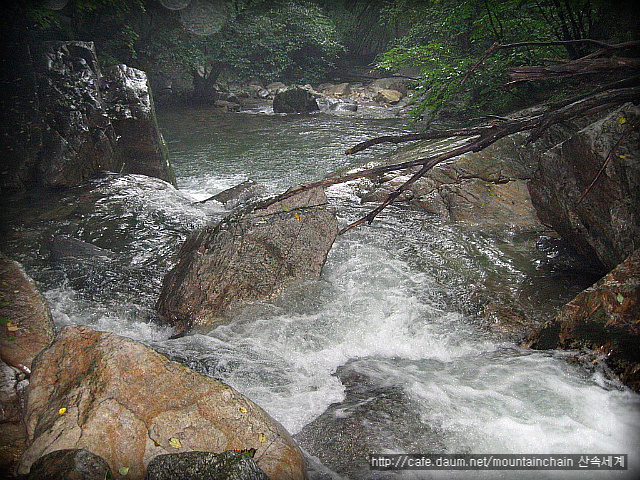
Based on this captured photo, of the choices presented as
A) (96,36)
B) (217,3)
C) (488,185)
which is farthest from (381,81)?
(488,185)

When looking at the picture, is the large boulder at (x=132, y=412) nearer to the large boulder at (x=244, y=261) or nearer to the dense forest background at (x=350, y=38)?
the large boulder at (x=244, y=261)

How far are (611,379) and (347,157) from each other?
24.8 ft

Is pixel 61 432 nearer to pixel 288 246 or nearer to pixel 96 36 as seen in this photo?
pixel 288 246

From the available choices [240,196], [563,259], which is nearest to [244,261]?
[240,196]

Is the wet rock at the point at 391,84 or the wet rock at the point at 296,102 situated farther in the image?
the wet rock at the point at 391,84

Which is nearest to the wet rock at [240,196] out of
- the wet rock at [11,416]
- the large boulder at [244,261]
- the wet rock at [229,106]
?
the large boulder at [244,261]

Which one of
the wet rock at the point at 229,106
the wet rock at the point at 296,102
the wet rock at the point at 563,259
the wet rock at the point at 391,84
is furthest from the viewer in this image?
the wet rock at the point at 391,84

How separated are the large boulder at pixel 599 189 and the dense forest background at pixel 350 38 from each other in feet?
1.85

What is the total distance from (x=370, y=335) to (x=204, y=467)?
2.09m

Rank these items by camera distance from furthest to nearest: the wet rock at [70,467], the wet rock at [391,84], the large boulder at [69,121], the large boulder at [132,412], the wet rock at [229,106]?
the wet rock at [391,84]
the wet rock at [229,106]
the large boulder at [69,121]
the large boulder at [132,412]
the wet rock at [70,467]

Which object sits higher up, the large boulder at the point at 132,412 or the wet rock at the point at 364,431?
the large boulder at the point at 132,412

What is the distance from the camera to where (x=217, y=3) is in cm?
1731

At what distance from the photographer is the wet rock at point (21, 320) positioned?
280 cm

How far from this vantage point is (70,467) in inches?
76.9
